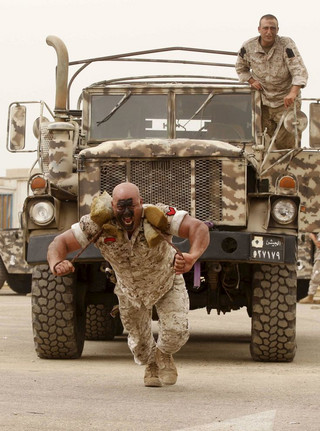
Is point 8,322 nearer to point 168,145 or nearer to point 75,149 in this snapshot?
point 75,149

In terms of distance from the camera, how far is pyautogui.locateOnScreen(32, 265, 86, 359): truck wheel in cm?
1080

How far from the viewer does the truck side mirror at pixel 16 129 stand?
12.3 m

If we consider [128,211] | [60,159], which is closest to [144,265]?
[128,211]

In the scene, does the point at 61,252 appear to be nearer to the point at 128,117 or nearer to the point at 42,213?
the point at 42,213

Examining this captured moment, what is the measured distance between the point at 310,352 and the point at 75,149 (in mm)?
3121

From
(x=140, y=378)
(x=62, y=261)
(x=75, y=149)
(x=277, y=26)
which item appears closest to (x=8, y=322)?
(x=75, y=149)

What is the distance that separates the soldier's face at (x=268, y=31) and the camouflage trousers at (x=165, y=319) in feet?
14.1

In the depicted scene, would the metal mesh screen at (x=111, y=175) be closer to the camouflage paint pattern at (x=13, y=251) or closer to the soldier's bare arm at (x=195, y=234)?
the soldier's bare arm at (x=195, y=234)

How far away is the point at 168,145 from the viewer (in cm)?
1084

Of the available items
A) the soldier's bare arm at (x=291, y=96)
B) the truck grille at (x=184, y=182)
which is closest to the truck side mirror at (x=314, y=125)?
the soldier's bare arm at (x=291, y=96)

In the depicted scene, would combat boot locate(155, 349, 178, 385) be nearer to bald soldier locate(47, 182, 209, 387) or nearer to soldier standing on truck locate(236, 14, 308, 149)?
bald soldier locate(47, 182, 209, 387)

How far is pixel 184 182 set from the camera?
35.5 feet

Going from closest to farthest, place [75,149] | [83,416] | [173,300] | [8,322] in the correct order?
[83,416] < [173,300] < [75,149] < [8,322]

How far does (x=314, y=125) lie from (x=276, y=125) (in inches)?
20.5
